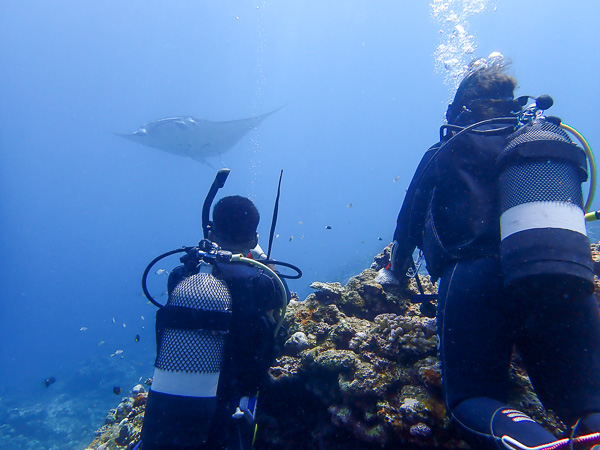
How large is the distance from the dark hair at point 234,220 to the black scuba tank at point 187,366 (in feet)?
2.52

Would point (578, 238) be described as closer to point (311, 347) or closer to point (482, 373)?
point (482, 373)

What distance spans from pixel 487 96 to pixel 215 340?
9.30ft

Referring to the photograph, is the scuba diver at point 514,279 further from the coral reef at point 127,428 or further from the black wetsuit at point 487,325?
the coral reef at point 127,428

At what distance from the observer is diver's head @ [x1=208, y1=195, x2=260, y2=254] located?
2748 millimetres

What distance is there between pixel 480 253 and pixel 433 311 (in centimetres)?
120

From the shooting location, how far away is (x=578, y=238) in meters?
1.63

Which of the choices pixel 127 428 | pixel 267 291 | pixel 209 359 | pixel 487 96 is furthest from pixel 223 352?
pixel 127 428

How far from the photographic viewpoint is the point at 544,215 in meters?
1.71

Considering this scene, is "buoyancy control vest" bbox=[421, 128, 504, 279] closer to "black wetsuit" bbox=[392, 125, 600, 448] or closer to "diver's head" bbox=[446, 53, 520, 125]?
"black wetsuit" bbox=[392, 125, 600, 448]

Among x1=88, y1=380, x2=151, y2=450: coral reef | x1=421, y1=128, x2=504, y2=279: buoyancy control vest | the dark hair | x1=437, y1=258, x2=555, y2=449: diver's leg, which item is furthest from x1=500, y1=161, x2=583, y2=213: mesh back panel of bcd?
x1=88, y1=380, x2=151, y2=450: coral reef

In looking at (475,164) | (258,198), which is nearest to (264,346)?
(475,164)

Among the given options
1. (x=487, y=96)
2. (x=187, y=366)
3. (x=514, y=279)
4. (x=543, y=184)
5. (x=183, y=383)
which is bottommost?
(x=183, y=383)

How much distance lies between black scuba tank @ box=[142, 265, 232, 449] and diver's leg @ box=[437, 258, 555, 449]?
1.46 meters

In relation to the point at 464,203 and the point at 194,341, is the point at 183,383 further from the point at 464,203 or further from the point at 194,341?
the point at 464,203
